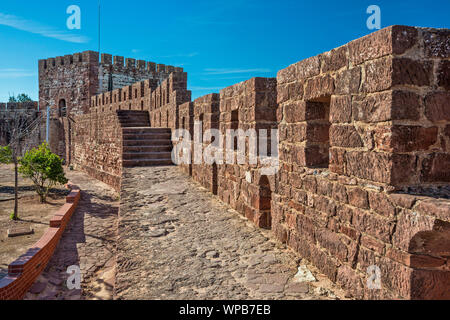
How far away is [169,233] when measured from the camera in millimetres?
4273

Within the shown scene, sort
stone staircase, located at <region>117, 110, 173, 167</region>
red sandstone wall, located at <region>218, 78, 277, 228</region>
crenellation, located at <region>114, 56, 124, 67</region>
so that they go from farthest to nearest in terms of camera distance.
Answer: crenellation, located at <region>114, 56, 124, 67</region> < stone staircase, located at <region>117, 110, 173, 167</region> < red sandstone wall, located at <region>218, 78, 277, 228</region>

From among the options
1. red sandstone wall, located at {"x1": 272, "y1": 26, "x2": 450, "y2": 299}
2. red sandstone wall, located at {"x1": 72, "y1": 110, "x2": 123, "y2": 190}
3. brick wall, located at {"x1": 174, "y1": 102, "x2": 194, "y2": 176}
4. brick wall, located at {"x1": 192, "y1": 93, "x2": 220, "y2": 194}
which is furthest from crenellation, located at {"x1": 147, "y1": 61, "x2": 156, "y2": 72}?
red sandstone wall, located at {"x1": 272, "y1": 26, "x2": 450, "y2": 299}

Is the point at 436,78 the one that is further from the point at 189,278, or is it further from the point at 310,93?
the point at 189,278

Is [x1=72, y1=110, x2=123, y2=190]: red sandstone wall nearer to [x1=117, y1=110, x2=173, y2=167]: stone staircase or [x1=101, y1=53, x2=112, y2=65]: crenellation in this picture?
[x1=117, y1=110, x2=173, y2=167]: stone staircase

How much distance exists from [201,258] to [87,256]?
4137 mm

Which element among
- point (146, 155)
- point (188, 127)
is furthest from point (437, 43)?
point (146, 155)

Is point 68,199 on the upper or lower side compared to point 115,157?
lower

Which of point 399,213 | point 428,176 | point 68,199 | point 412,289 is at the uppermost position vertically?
point 428,176

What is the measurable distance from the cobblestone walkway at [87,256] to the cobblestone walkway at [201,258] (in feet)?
4.31

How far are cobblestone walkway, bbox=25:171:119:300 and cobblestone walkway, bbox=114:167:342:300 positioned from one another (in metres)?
1.31

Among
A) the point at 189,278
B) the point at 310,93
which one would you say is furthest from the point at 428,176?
the point at 189,278

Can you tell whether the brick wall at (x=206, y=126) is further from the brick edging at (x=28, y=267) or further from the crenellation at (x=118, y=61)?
the crenellation at (x=118, y=61)

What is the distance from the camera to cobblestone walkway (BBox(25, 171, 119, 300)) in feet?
17.3
